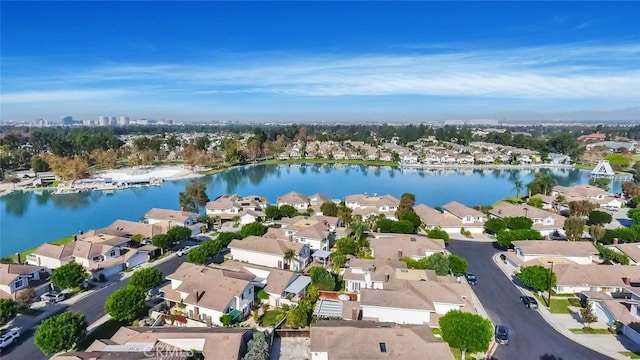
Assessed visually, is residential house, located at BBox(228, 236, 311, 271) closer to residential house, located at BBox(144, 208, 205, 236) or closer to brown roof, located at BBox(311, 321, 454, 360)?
residential house, located at BBox(144, 208, 205, 236)

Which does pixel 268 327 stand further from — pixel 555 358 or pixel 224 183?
pixel 224 183

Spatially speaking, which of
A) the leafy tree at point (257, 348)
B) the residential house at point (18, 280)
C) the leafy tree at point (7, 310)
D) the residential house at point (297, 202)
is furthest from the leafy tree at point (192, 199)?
the leafy tree at point (257, 348)

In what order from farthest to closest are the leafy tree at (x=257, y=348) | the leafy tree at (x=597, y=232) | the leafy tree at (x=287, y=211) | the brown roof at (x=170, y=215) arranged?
1. the leafy tree at (x=287, y=211)
2. the brown roof at (x=170, y=215)
3. the leafy tree at (x=597, y=232)
4. the leafy tree at (x=257, y=348)

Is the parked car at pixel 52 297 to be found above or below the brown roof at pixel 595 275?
below

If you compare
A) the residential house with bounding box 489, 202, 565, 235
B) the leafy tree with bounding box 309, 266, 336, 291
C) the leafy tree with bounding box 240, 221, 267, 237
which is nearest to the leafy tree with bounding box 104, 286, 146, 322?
the leafy tree with bounding box 309, 266, 336, 291

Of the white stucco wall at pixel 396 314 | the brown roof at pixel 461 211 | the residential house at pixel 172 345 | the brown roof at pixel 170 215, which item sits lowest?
the white stucco wall at pixel 396 314

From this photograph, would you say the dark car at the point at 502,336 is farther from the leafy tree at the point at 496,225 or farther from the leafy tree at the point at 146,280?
the leafy tree at the point at 146,280

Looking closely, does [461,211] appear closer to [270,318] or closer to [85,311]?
[270,318]
